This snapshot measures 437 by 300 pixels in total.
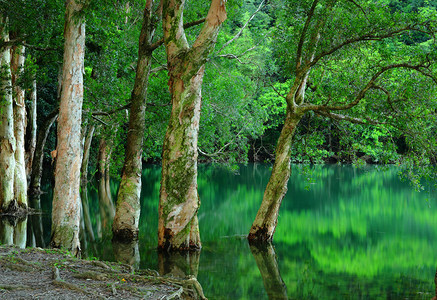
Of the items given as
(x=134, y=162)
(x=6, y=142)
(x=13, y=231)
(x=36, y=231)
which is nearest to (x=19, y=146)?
(x=6, y=142)

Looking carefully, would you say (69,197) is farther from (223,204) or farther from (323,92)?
(223,204)

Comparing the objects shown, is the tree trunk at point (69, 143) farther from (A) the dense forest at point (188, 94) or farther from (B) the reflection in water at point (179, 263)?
(B) the reflection in water at point (179, 263)

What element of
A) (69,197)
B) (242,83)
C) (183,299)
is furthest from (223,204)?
(183,299)

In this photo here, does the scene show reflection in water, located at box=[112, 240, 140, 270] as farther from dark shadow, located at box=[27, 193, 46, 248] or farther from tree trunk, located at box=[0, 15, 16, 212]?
tree trunk, located at box=[0, 15, 16, 212]

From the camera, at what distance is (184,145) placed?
1212 cm

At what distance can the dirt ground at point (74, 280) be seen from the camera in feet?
22.6

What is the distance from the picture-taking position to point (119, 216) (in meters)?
14.0

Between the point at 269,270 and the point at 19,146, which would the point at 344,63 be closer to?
the point at 269,270

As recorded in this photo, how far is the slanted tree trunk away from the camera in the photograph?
12078mm

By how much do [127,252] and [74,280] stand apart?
524cm

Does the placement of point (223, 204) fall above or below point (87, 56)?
below

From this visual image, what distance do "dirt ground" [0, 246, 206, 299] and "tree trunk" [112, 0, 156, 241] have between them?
4.37m

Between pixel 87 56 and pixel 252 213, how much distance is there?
10.0 metres

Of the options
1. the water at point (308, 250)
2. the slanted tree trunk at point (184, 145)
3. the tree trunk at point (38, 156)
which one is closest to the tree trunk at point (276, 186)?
the water at point (308, 250)
